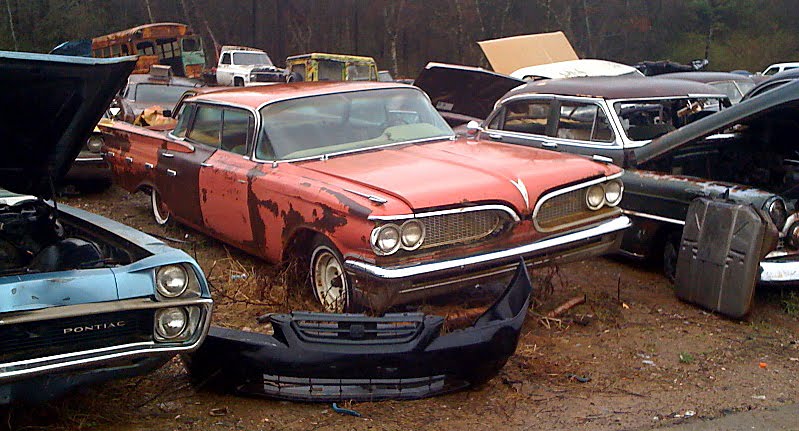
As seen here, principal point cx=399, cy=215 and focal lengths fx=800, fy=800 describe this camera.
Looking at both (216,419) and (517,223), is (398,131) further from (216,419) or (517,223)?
(216,419)

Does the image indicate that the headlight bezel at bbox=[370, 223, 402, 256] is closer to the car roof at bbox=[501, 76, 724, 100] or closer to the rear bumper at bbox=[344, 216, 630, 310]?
Answer: the rear bumper at bbox=[344, 216, 630, 310]

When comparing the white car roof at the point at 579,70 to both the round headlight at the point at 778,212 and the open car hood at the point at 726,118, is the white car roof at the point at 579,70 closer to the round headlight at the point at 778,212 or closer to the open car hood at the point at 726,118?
the open car hood at the point at 726,118

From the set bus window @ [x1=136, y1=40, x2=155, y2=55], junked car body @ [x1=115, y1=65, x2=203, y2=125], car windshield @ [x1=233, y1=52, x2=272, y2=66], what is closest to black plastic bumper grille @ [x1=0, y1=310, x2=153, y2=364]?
junked car body @ [x1=115, y1=65, x2=203, y2=125]

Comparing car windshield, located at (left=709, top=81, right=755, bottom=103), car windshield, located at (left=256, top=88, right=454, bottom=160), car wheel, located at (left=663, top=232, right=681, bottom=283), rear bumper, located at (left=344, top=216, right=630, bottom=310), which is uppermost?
car windshield, located at (left=256, top=88, right=454, bottom=160)

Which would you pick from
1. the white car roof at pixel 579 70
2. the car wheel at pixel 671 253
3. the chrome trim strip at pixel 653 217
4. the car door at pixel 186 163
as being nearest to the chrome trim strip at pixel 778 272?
the chrome trim strip at pixel 653 217

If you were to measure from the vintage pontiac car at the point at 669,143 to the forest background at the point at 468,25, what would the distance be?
28759mm

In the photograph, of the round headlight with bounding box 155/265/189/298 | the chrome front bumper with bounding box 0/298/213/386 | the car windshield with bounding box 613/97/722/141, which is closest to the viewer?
the chrome front bumper with bounding box 0/298/213/386

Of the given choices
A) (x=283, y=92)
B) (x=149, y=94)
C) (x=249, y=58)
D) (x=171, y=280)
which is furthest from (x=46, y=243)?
(x=249, y=58)

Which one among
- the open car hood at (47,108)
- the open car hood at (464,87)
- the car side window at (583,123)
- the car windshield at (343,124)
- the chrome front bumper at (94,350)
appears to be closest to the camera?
the chrome front bumper at (94,350)

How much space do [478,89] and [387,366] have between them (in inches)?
290

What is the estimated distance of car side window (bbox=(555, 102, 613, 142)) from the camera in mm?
6754

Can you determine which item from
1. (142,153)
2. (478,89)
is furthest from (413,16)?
(142,153)

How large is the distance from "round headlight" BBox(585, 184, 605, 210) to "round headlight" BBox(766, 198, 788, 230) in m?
1.07

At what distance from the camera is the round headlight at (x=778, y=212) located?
5180mm
